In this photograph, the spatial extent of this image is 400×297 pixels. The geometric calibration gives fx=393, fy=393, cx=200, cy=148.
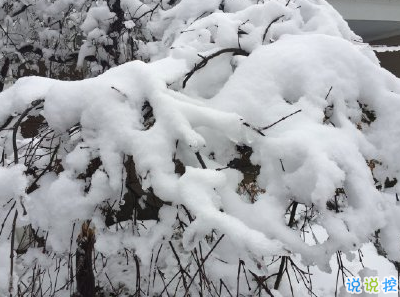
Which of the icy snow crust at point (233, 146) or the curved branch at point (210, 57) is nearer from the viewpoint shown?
the icy snow crust at point (233, 146)

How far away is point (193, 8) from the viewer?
2.75m

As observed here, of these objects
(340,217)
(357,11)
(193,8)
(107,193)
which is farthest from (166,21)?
(357,11)

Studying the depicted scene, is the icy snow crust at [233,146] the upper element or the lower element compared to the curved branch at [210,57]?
lower

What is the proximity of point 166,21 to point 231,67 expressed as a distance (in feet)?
4.79

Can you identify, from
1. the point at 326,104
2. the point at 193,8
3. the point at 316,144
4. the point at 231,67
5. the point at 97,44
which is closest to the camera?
the point at 316,144

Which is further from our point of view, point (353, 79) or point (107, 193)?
point (353, 79)

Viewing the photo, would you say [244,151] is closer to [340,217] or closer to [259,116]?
[259,116]

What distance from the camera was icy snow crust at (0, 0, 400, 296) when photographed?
1.33 meters

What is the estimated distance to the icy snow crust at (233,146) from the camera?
133cm

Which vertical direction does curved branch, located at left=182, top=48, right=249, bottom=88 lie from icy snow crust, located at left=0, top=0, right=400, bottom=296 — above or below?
above

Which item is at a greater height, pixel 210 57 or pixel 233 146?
pixel 210 57

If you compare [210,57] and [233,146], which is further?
[210,57]

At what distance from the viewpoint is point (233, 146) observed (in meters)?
1.55

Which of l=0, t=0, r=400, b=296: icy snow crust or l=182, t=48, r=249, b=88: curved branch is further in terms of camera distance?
l=182, t=48, r=249, b=88: curved branch
